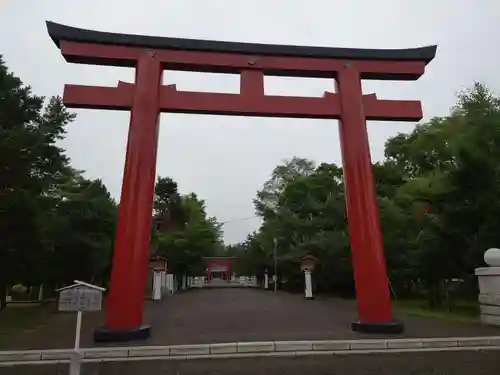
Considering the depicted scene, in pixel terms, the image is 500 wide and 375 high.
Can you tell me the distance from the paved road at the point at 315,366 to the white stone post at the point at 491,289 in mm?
3312

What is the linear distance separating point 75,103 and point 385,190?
23347 millimetres

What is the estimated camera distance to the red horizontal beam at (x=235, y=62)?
9617mm

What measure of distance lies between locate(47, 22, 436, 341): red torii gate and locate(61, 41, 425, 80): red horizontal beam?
0.08 ft

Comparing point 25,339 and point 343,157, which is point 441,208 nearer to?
point 343,157

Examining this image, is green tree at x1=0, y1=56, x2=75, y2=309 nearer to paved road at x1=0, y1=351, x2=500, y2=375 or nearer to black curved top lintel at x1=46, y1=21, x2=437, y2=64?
black curved top lintel at x1=46, y1=21, x2=437, y2=64

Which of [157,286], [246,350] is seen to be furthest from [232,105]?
[157,286]

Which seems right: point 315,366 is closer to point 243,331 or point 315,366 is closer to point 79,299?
point 243,331

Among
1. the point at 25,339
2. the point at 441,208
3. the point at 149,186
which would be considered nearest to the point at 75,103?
the point at 149,186

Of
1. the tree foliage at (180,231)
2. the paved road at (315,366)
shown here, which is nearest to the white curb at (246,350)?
the paved road at (315,366)

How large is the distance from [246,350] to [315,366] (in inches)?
52.5

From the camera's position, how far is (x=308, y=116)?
406 inches

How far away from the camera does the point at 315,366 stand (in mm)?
6438

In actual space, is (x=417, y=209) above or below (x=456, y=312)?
above

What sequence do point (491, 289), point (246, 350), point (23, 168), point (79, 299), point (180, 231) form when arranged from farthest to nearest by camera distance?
1. point (180, 231)
2. point (23, 168)
3. point (491, 289)
4. point (246, 350)
5. point (79, 299)
